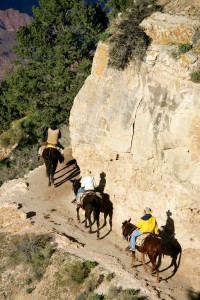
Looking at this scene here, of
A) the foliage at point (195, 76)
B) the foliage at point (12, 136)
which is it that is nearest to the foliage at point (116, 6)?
the foliage at point (195, 76)

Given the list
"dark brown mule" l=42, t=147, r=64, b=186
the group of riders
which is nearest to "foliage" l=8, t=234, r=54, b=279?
the group of riders

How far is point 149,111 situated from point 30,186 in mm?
10567

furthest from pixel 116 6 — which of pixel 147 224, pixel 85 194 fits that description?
pixel 147 224

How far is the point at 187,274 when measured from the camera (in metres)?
15.9

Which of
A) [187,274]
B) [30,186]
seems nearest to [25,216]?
[30,186]

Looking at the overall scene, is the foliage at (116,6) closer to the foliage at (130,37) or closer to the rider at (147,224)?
the foliage at (130,37)

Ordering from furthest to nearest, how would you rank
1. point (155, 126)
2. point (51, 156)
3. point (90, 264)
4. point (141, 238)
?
point (51, 156) → point (155, 126) → point (90, 264) → point (141, 238)

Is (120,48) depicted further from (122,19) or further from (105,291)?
(105,291)

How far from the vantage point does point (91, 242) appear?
17.9m

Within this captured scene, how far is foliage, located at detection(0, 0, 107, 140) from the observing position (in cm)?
3566

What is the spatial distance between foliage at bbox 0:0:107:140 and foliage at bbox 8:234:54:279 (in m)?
20.1

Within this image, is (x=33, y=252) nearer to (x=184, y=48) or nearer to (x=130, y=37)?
(x=130, y=37)

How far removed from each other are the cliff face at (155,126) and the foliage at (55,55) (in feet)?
52.7

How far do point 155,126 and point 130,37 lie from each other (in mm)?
4048
